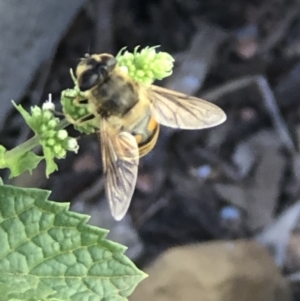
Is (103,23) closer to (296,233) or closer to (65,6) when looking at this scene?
(65,6)

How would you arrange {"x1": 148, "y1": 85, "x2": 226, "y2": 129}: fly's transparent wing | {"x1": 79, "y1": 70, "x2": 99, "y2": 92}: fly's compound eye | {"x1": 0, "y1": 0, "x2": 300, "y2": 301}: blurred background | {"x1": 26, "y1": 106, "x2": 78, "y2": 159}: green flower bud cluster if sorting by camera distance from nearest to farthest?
1. {"x1": 26, "y1": 106, "x2": 78, "y2": 159}: green flower bud cluster
2. {"x1": 79, "y1": 70, "x2": 99, "y2": 92}: fly's compound eye
3. {"x1": 148, "y1": 85, "x2": 226, "y2": 129}: fly's transparent wing
4. {"x1": 0, "y1": 0, "x2": 300, "y2": 301}: blurred background

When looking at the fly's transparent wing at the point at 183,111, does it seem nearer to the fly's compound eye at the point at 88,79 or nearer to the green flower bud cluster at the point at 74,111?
the fly's compound eye at the point at 88,79

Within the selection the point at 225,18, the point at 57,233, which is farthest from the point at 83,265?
the point at 225,18

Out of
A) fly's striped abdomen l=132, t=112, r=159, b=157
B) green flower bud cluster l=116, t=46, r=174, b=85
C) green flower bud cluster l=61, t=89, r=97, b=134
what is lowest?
green flower bud cluster l=61, t=89, r=97, b=134

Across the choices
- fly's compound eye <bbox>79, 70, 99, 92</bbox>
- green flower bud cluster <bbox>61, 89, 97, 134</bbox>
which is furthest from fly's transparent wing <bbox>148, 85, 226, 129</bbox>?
green flower bud cluster <bbox>61, 89, 97, 134</bbox>

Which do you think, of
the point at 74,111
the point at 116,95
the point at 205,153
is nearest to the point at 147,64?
the point at 74,111

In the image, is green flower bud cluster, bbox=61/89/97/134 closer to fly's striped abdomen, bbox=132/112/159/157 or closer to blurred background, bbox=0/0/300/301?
fly's striped abdomen, bbox=132/112/159/157

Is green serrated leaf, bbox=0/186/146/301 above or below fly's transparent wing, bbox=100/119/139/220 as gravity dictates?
below

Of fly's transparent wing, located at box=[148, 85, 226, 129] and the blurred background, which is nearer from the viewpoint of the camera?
fly's transparent wing, located at box=[148, 85, 226, 129]
